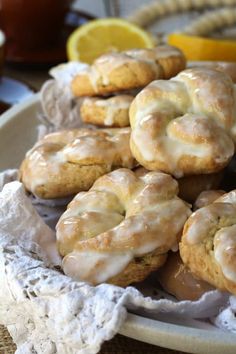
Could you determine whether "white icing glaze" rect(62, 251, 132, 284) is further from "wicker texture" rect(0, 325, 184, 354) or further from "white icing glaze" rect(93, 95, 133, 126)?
"white icing glaze" rect(93, 95, 133, 126)

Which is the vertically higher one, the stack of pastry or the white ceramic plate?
the stack of pastry

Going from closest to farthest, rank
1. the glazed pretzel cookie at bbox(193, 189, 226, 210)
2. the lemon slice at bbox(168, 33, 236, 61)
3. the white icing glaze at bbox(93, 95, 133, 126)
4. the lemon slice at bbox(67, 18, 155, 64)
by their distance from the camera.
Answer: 1. the glazed pretzel cookie at bbox(193, 189, 226, 210)
2. the white icing glaze at bbox(93, 95, 133, 126)
3. the lemon slice at bbox(168, 33, 236, 61)
4. the lemon slice at bbox(67, 18, 155, 64)

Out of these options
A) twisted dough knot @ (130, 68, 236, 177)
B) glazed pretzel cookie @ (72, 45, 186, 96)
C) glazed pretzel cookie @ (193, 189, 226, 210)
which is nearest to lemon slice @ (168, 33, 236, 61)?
glazed pretzel cookie @ (72, 45, 186, 96)

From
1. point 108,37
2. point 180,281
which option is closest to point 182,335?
point 180,281

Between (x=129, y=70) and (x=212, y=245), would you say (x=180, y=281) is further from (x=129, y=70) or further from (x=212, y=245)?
(x=129, y=70)

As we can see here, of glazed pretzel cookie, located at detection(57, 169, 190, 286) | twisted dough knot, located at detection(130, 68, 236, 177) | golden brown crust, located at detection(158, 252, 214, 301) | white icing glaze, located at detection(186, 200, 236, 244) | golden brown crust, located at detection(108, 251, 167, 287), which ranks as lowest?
golden brown crust, located at detection(158, 252, 214, 301)

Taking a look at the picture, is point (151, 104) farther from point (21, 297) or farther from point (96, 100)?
point (21, 297)

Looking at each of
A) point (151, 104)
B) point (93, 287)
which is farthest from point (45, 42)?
point (93, 287)

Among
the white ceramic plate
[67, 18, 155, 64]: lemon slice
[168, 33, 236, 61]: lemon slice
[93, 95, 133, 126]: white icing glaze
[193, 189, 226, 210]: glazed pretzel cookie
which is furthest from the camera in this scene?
[67, 18, 155, 64]: lemon slice
